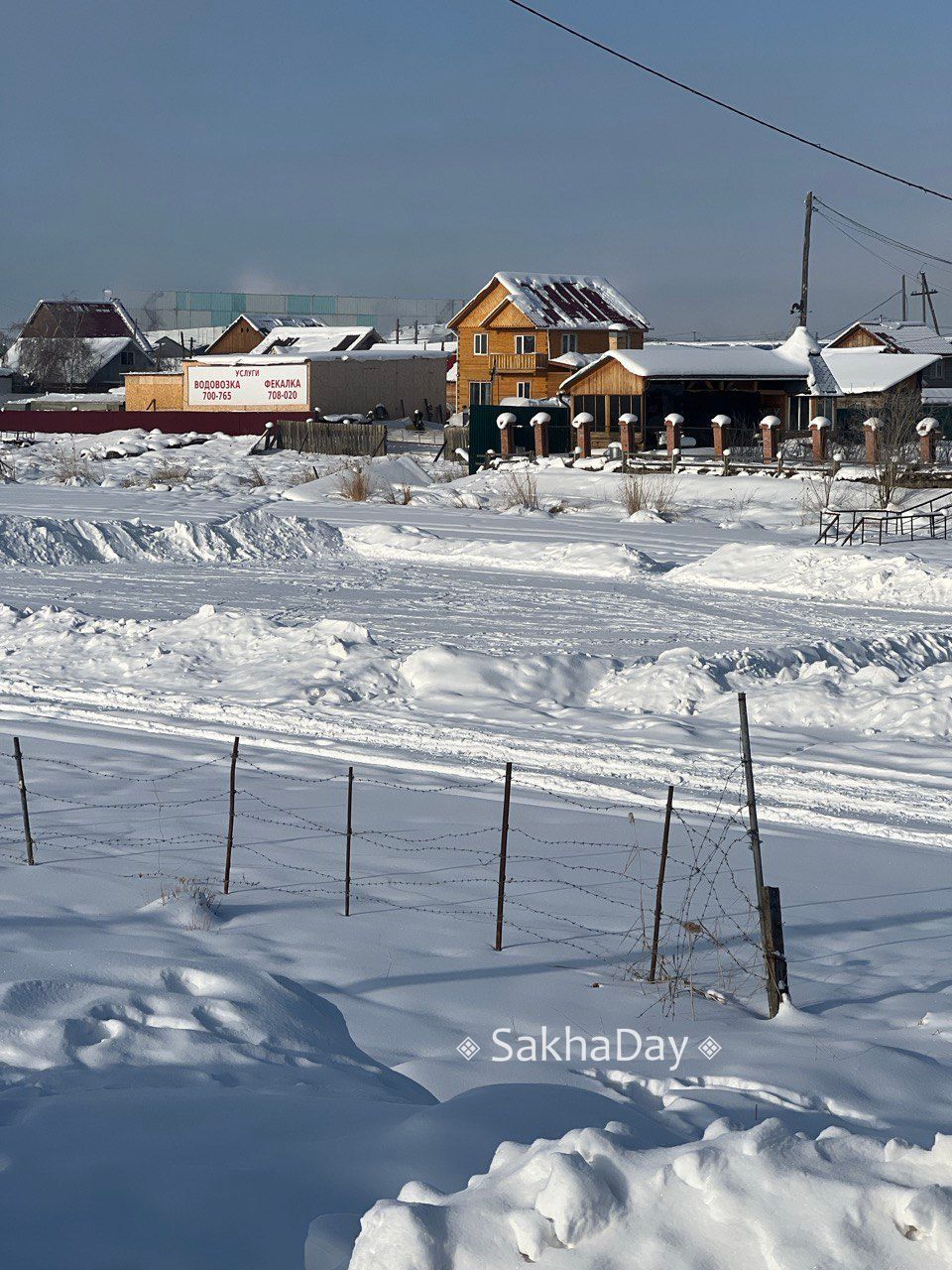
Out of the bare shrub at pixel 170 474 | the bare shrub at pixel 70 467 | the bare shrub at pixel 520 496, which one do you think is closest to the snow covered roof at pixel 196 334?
the bare shrub at pixel 70 467

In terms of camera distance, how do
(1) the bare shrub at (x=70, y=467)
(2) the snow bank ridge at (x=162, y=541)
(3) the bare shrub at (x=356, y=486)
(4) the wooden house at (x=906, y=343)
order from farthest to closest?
(4) the wooden house at (x=906, y=343) < (1) the bare shrub at (x=70, y=467) < (3) the bare shrub at (x=356, y=486) < (2) the snow bank ridge at (x=162, y=541)

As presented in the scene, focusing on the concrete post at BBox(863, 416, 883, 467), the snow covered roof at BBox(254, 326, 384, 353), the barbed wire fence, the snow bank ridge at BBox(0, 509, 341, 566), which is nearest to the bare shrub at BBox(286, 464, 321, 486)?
the snow bank ridge at BBox(0, 509, 341, 566)

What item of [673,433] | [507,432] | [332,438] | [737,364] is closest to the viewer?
[673,433]

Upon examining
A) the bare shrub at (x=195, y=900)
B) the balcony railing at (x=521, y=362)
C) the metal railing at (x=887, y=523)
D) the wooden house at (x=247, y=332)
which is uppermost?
the wooden house at (x=247, y=332)

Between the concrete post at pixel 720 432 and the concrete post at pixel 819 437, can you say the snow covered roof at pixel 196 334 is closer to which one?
the concrete post at pixel 720 432

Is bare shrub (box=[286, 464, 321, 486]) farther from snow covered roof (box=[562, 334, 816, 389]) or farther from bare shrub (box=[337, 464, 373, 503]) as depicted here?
snow covered roof (box=[562, 334, 816, 389])

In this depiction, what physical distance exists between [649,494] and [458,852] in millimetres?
29081

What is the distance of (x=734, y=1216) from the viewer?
13.0 ft

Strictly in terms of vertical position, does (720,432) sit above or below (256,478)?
above

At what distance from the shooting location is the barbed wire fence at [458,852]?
8438 millimetres

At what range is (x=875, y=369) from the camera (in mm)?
57844

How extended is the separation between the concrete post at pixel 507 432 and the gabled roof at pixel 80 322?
51.4 meters

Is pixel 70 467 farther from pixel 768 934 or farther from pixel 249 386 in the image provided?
pixel 768 934

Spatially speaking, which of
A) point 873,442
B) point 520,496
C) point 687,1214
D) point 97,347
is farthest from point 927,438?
point 97,347
